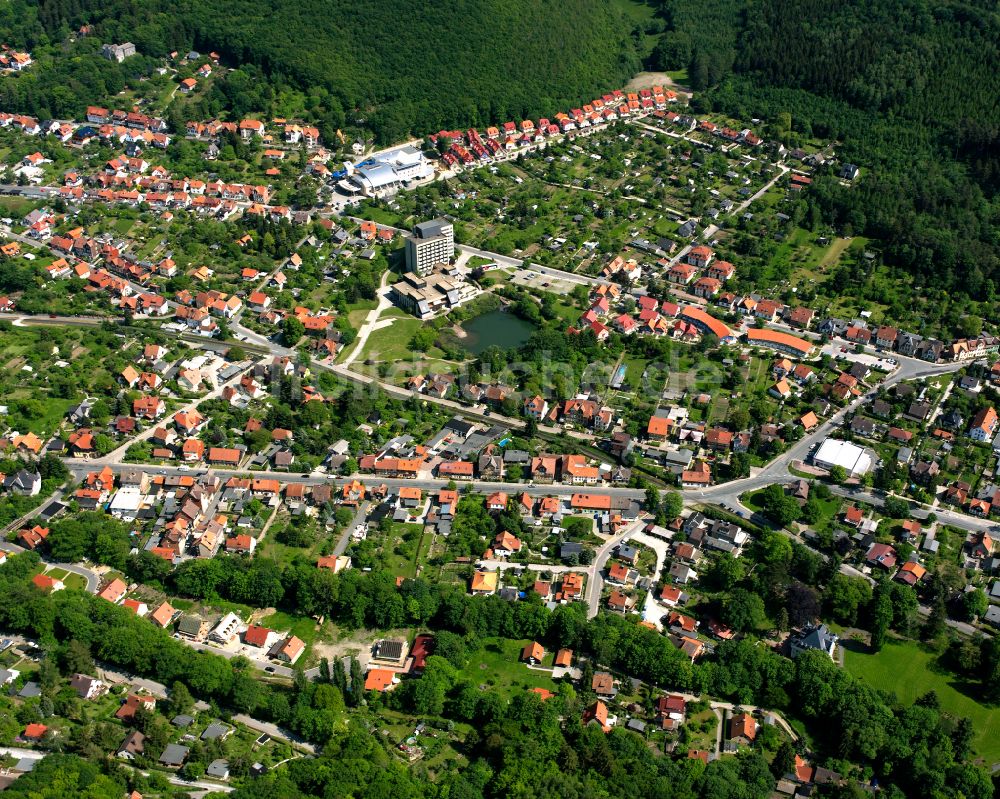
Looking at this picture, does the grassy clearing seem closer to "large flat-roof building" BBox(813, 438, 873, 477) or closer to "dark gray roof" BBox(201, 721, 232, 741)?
"dark gray roof" BBox(201, 721, 232, 741)

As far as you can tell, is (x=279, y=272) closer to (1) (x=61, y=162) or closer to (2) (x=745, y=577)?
(1) (x=61, y=162)

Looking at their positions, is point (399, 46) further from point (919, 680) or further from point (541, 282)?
point (919, 680)

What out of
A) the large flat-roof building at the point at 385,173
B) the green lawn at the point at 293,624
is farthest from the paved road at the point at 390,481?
the large flat-roof building at the point at 385,173

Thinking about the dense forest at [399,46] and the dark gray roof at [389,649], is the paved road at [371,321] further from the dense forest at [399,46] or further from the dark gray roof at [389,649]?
the dense forest at [399,46]

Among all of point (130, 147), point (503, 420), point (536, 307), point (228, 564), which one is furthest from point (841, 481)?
point (130, 147)

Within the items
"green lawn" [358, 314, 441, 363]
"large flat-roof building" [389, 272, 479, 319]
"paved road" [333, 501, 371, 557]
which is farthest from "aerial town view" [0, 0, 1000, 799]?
"large flat-roof building" [389, 272, 479, 319]

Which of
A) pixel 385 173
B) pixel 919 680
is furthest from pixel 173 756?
pixel 385 173

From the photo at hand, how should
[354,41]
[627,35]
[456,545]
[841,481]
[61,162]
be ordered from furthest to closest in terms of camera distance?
[627,35] → [354,41] → [61,162] → [841,481] → [456,545]
